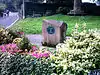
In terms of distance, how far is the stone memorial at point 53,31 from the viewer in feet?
40.6

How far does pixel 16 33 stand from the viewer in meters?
12.2

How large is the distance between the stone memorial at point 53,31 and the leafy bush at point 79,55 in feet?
13.1

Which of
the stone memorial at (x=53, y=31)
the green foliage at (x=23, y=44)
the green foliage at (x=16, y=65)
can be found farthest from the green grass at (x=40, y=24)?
the green foliage at (x=16, y=65)

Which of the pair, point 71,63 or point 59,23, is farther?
point 59,23

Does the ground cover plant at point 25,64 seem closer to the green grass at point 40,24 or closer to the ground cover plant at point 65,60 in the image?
the ground cover plant at point 65,60

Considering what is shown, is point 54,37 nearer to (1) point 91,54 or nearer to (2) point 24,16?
(1) point 91,54

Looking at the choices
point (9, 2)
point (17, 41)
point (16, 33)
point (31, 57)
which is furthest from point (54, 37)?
point (9, 2)

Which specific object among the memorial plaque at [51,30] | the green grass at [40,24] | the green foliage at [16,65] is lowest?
the green grass at [40,24]

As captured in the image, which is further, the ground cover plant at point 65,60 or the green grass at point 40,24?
the green grass at point 40,24

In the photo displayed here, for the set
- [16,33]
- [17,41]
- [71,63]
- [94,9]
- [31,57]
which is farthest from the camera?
[94,9]

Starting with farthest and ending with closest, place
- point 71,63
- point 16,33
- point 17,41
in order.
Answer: point 16,33 → point 17,41 → point 71,63

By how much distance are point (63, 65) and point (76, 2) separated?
2213 centimetres

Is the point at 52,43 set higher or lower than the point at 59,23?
lower

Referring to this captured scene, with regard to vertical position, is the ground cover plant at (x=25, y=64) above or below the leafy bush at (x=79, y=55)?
below
